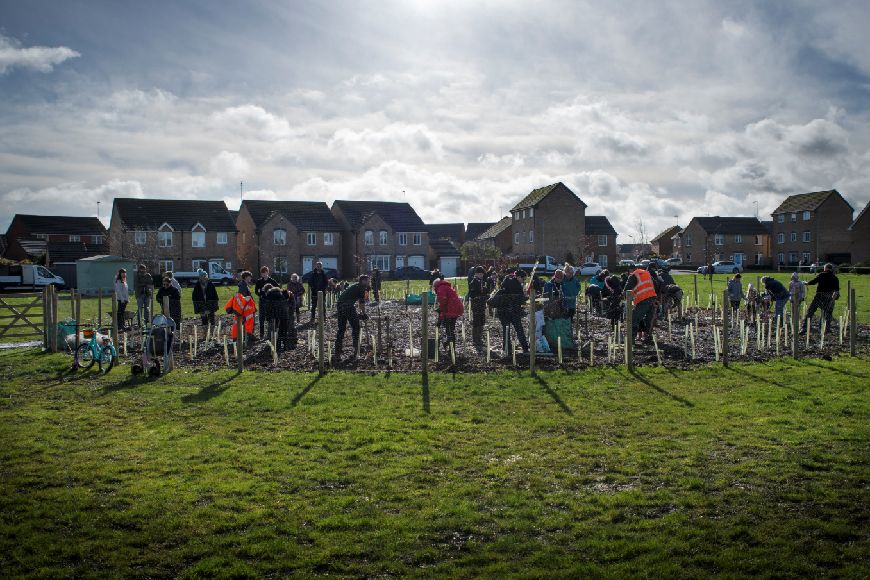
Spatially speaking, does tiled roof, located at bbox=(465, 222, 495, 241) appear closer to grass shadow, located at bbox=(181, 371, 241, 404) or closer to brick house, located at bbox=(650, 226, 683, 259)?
brick house, located at bbox=(650, 226, 683, 259)

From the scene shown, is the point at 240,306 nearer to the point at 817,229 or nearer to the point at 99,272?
the point at 99,272

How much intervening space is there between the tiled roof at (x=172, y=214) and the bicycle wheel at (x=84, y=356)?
57135 mm

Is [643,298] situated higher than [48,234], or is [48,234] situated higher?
[48,234]

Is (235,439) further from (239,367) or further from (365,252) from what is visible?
(365,252)

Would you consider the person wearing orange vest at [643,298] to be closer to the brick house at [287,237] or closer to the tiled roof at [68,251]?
the brick house at [287,237]

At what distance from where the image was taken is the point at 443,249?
84.2m

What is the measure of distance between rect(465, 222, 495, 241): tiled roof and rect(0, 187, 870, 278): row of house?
1145 cm

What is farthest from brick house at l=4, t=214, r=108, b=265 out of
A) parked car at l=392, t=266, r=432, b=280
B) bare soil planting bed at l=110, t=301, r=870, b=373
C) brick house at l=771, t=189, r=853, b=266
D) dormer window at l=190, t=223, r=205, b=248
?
brick house at l=771, t=189, r=853, b=266

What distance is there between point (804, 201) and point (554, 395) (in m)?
89.5

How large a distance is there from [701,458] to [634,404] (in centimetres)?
297

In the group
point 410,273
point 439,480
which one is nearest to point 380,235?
point 410,273

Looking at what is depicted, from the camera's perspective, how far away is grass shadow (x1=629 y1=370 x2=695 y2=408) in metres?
11.3

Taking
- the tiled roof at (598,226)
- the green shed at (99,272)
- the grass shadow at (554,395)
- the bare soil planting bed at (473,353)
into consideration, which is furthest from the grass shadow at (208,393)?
the tiled roof at (598,226)

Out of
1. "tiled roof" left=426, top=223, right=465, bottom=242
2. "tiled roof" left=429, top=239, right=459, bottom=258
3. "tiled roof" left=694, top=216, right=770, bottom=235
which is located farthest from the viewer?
"tiled roof" left=426, top=223, right=465, bottom=242
